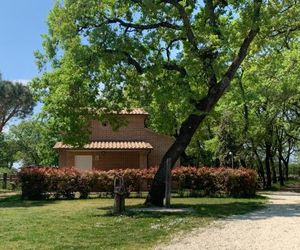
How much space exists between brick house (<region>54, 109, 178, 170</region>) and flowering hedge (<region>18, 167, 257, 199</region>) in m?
6.73

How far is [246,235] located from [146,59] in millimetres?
9493

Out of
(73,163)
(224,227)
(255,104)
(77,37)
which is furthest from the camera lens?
(255,104)

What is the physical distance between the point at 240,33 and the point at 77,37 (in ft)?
21.6

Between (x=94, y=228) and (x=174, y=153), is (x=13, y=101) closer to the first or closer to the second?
(x=174, y=153)

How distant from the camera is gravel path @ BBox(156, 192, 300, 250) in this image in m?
10.1

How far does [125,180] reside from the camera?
2550 centimetres

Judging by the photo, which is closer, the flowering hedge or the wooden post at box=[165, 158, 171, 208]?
the wooden post at box=[165, 158, 171, 208]

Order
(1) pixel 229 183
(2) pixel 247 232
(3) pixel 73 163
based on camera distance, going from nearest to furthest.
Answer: (2) pixel 247 232 < (1) pixel 229 183 < (3) pixel 73 163

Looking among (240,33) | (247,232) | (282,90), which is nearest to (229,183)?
(240,33)

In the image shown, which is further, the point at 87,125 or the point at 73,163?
the point at 73,163

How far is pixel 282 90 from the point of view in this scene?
33.6m

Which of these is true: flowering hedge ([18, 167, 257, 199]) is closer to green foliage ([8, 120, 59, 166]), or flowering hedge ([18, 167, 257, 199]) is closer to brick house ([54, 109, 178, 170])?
brick house ([54, 109, 178, 170])

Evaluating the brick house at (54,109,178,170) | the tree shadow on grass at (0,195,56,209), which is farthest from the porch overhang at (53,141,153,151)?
the tree shadow on grass at (0,195,56,209)

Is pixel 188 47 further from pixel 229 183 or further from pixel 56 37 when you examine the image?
pixel 229 183
